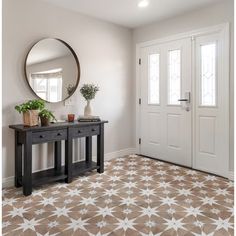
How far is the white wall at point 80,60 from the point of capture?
2.92 m

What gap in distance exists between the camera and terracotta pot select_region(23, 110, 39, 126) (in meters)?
2.76

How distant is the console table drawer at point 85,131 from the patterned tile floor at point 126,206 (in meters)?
0.61

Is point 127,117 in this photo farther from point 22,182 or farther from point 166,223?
point 166,223

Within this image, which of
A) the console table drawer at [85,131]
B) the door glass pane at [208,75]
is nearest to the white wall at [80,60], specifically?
the console table drawer at [85,131]

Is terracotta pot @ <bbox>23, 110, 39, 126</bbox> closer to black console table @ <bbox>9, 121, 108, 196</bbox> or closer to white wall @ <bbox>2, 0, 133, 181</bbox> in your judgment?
black console table @ <bbox>9, 121, 108, 196</bbox>

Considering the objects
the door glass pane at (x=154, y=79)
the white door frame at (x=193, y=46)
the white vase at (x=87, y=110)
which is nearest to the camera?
the white door frame at (x=193, y=46)

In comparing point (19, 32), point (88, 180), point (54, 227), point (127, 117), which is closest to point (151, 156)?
point (127, 117)

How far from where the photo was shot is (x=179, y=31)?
3.68 meters

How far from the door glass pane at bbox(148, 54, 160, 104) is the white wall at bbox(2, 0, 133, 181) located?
45cm

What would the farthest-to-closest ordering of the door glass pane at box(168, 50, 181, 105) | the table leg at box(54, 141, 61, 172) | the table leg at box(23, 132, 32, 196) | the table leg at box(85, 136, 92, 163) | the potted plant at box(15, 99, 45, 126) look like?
the door glass pane at box(168, 50, 181, 105)
the table leg at box(85, 136, 92, 163)
the table leg at box(54, 141, 61, 172)
the potted plant at box(15, 99, 45, 126)
the table leg at box(23, 132, 32, 196)

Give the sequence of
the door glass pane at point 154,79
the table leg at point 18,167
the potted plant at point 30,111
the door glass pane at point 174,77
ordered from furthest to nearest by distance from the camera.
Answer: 1. the door glass pane at point 154,79
2. the door glass pane at point 174,77
3. the table leg at point 18,167
4. the potted plant at point 30,111

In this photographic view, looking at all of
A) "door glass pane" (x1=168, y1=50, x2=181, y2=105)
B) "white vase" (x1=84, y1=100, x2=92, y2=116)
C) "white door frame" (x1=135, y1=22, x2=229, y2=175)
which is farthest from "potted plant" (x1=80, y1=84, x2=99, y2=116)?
"door glass pane" (x1=168, y1=50, x2=181, y2=105)

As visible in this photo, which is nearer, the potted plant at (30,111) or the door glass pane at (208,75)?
the potted plant at (30,111)

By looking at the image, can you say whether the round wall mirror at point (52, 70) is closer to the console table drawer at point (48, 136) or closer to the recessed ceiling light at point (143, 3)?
the console table drawer at point (48, 136)
